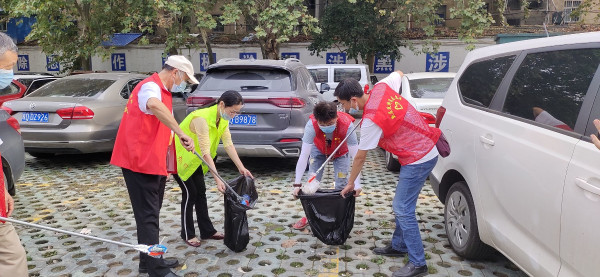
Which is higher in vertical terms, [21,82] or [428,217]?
[21,82]

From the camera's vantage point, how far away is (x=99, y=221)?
4602 mm

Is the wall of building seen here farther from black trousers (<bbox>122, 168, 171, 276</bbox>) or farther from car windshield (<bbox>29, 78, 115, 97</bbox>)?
black trousers (<bbox>122, 168, 171, 276</bbox>)

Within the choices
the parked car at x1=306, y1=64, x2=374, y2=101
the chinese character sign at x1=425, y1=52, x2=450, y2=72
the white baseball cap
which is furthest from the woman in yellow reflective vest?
the chinese character sign at x1=425, y1=52, x2=450, y2=72

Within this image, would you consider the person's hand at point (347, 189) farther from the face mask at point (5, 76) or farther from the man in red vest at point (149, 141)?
the face mask at point (5, 76)

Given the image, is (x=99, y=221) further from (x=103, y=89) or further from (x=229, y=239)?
(x=103, y=89)

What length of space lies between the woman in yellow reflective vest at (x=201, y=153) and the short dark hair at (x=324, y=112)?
1.97ft

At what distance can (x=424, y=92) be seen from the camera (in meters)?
6.63

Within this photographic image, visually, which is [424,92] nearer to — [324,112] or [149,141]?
[324,112]

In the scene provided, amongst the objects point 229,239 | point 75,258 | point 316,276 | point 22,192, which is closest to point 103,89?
point 22,192

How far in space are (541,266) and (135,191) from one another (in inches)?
96.8

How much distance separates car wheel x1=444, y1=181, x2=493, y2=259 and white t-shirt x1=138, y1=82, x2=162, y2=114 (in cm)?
225

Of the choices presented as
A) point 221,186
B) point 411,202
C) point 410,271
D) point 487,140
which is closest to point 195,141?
point 221,186

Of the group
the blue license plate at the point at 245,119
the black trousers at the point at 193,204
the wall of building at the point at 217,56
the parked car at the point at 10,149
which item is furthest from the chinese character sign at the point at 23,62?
the black trousers at the point at 193,204

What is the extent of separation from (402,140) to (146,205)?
1.77m
